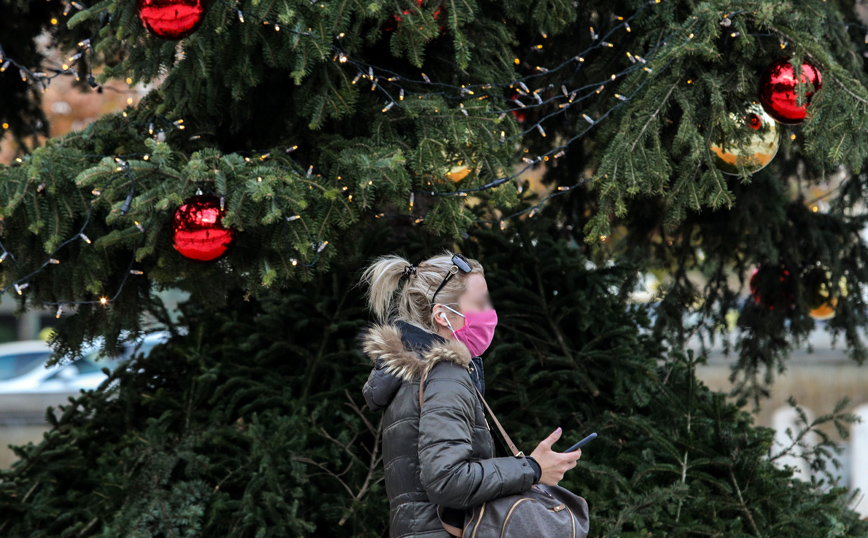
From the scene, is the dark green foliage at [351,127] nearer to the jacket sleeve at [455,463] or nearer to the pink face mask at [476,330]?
the pink face mask at [476,330]

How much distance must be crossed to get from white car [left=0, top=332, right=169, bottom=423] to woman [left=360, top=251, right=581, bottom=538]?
9852 millimetres

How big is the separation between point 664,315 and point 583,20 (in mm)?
2316

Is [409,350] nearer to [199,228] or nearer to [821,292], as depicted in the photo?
[199,228]

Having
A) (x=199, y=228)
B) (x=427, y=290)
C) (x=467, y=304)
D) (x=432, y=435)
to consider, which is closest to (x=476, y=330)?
(x=467, y=304)

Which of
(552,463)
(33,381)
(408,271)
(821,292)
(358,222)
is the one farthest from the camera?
(33,381)

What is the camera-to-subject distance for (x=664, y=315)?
567cm

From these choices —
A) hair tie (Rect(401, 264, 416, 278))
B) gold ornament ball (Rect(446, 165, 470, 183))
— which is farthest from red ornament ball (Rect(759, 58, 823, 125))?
hair tie (Rect(401, 264, 416, 278))

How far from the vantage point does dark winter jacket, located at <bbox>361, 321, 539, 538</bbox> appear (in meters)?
2.18

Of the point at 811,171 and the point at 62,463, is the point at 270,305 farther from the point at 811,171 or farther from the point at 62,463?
the point at 811,171

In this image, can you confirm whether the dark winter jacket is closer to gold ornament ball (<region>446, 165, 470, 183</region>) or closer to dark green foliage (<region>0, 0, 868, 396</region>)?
dark green foliage (<region>0, 0, 868, 396</region>)

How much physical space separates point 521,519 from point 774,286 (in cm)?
426

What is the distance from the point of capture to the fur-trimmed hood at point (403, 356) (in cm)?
235

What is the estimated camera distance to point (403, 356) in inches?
94.8

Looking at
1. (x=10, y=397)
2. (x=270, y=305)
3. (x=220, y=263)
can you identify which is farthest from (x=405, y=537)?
(x=10, y=397)
